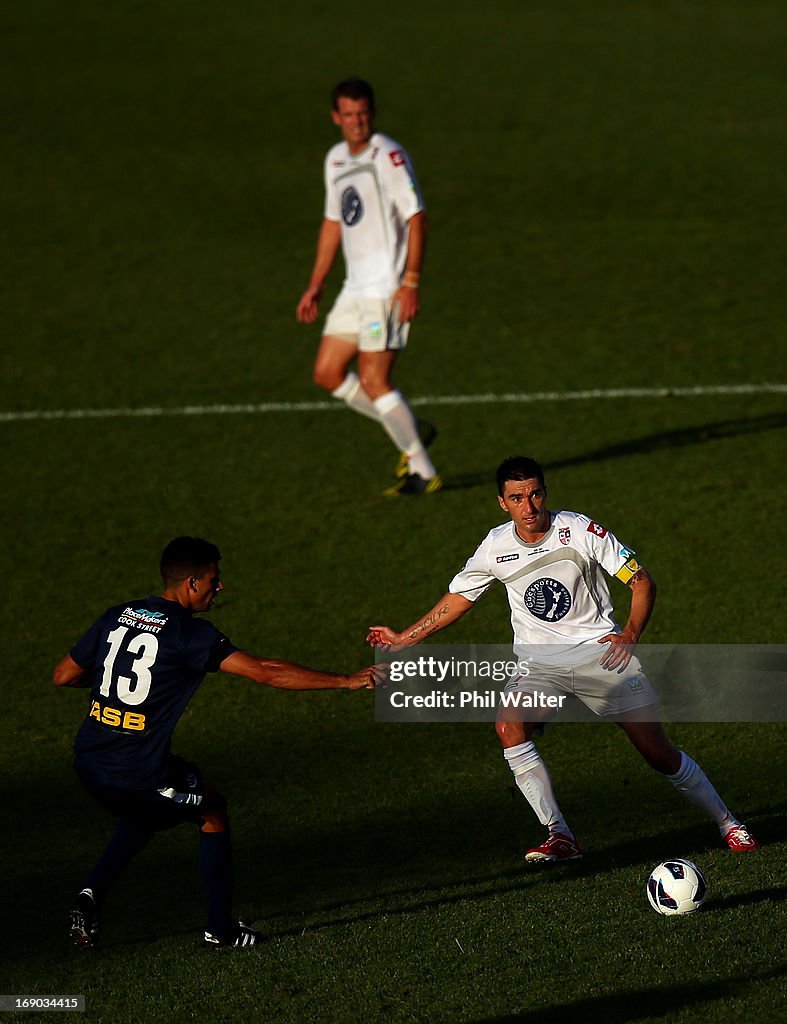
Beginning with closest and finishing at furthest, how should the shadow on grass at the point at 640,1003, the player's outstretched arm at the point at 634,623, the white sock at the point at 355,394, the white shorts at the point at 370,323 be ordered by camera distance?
the shadow on grass at the point at 640,1003, the player's outstretched arm at the point at 634,623, the white shorts at the point at 370,323, the white sock at the point at 355,394

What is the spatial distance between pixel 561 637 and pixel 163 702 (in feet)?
6.09

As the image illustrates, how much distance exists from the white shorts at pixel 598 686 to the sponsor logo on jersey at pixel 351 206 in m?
5.03

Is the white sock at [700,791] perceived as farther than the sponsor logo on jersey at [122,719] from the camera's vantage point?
Yes

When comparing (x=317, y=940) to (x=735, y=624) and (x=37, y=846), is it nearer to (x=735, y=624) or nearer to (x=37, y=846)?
(x=37, y=846)

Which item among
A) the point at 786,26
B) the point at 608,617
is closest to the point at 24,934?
the point at 608,617

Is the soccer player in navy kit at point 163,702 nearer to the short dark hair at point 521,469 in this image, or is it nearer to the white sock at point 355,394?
the short dark hair at point 521,469

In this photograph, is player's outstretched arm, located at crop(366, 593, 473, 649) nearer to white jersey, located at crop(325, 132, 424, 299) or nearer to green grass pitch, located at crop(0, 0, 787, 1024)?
green grass pitch, located at crop(0, 0, 787, 1024)

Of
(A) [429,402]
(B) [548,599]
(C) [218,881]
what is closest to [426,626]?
(B) [548,599]

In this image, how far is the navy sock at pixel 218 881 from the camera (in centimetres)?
591

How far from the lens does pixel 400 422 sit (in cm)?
1102

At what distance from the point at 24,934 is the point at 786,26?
902 inches

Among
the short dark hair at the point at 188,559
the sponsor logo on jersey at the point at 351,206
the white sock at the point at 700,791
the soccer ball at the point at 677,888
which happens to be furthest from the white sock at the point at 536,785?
the sponsor logo on jersey at the point at 351,206

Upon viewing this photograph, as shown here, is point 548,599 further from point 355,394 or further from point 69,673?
point 355,394

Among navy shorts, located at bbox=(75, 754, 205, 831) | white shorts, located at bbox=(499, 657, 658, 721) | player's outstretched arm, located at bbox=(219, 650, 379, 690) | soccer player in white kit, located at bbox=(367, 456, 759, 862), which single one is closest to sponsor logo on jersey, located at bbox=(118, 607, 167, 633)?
player's outstretched arm, located at bbox=(219, 650, 379, 690)
